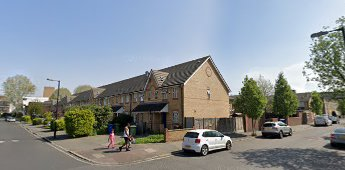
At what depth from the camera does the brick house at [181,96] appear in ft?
90.6

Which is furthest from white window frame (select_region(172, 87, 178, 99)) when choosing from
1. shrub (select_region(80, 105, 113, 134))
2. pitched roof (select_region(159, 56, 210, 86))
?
shrub (select_region(80, 105, 113, 134))

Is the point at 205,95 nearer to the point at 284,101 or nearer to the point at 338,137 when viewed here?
the point at 284,101

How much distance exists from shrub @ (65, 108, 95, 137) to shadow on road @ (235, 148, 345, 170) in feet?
53.3

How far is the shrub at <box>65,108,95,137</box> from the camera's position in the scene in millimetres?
24656

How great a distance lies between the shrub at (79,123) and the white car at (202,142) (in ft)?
43.8

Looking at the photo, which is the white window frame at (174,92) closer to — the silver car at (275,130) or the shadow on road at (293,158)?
the silver car at (275,130)

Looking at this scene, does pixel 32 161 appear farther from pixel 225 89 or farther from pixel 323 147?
pixel 225 89

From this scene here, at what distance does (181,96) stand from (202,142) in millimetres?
12199

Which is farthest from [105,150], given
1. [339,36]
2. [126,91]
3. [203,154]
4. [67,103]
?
[67,103]

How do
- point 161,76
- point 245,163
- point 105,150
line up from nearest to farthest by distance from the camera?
point 245,163 → point 105,150 → point 161,76

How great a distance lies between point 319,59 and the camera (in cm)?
1845

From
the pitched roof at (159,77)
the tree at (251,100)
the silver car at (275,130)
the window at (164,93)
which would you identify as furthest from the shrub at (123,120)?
the silver car at (275,130)

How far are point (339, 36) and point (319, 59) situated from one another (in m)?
2.01

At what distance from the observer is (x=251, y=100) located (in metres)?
25.5
